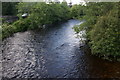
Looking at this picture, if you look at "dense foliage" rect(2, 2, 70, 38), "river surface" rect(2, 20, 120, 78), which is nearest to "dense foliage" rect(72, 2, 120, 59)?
"river surface" rect(2, 20, 120, 78)

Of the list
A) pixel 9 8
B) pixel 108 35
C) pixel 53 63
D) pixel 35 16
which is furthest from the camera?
pixel 9 8

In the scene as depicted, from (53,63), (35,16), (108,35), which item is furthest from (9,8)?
(108,35)

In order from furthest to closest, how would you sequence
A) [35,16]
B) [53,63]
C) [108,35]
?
[35,16], [53,63], [108,35]

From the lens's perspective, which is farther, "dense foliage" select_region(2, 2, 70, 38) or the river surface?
"dense foliage" select_region(2, 2, 70, 38)

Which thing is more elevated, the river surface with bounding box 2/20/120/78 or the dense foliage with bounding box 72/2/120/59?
the dense foliage with bounding box 72/2/120/59

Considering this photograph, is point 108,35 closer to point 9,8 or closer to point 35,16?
point 35,16

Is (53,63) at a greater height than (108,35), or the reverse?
(108,35)

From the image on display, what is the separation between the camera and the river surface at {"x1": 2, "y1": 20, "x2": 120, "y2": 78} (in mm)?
7043

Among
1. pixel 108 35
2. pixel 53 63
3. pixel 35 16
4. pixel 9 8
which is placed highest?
pixel 9 8

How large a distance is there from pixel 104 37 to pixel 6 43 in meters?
8.01

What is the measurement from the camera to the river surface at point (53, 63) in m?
7.04

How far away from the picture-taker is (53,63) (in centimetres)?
830

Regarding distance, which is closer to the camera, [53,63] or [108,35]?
[108,35]

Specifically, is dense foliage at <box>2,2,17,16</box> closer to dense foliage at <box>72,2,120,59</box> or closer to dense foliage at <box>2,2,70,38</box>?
dense foliage at <box>2,2,70,38</box>
